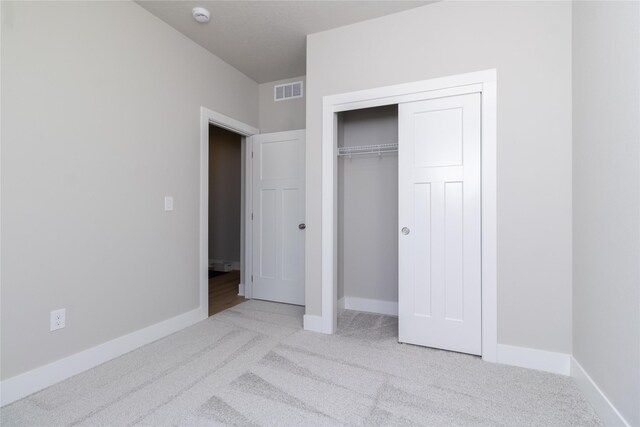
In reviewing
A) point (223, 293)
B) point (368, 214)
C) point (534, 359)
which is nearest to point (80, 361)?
point (223, 293)

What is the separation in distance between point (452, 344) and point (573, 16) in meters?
2.42

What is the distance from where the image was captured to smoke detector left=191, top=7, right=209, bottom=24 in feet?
8.44

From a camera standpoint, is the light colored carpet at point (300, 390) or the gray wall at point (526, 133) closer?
the light colored carpet at point (300, 390)

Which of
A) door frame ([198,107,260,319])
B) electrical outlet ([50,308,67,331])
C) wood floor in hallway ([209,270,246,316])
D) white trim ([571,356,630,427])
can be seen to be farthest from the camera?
wood floor in hallway ([209,270,246,316])

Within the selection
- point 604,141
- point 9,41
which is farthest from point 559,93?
point 9,41

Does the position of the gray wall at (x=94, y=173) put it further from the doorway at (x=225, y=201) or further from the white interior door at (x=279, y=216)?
the doorway at (x=225, y=201)

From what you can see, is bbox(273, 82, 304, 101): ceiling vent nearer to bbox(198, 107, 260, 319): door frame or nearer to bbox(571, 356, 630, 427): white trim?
bbox(198, 107, 260, 319): door frame

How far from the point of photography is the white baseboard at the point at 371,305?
A: 11.1ft

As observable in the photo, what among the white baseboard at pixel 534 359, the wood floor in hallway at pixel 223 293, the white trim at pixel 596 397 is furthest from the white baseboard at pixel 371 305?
the white trim at pixel 596 397

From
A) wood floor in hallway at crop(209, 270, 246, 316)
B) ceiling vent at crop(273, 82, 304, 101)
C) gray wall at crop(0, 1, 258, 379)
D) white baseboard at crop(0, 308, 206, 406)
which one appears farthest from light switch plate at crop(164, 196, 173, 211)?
ceiling vent at crop(273, 82, 304, 101)

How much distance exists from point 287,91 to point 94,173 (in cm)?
243

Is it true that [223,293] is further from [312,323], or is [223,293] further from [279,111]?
[279,111]

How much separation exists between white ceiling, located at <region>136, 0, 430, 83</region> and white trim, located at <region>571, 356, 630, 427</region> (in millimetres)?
2784

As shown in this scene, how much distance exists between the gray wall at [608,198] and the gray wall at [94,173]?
3.06m
